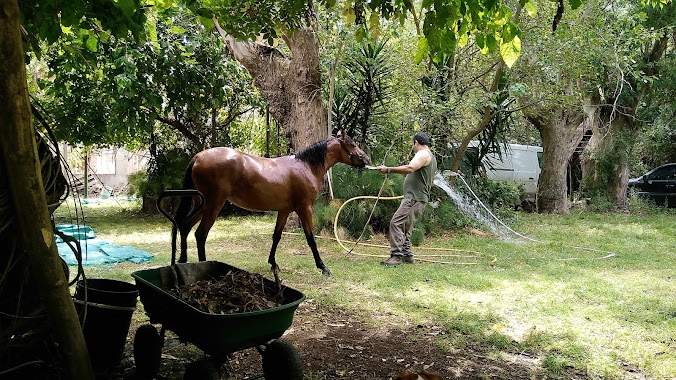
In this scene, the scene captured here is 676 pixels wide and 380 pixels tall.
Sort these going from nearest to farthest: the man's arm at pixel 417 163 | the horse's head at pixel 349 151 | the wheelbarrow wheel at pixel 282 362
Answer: the wheelbarrow wheel at pixel 282 362
the horse's head at pixel 349 151
the man's arm at pixel 417 163

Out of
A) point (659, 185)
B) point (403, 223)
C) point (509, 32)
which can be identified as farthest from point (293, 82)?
A: point (659, 185)

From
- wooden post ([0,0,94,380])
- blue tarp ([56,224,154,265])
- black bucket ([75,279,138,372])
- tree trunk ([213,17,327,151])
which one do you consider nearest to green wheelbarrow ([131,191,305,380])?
black bucket ([75,279,138,372])

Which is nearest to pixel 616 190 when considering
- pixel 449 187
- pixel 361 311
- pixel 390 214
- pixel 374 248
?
pixel 449 187

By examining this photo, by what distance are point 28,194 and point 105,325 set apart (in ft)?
4.08

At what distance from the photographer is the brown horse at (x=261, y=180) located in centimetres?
548

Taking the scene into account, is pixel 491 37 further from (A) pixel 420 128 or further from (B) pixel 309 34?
(A) pixel 420 128

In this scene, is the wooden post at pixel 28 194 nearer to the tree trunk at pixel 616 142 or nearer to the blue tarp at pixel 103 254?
the blue tarp at pixel 103 254

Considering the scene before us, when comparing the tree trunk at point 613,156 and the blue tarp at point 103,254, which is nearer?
Result: the blue tarp at point 103,254

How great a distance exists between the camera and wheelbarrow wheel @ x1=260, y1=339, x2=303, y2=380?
9.26ft

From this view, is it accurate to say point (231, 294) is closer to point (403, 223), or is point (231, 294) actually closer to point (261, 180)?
point (261, 180)

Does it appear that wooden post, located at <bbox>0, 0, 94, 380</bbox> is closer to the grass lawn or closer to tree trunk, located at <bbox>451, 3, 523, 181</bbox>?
the grass lawn

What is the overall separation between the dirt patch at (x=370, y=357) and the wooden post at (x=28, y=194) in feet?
2.95

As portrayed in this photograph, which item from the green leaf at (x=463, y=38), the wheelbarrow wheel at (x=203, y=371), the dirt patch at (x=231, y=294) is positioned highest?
the green leaf at (x=463, y=38)

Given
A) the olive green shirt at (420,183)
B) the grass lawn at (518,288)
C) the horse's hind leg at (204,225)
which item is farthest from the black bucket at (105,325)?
the olive green shirt at (420,183)
